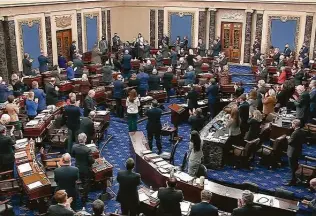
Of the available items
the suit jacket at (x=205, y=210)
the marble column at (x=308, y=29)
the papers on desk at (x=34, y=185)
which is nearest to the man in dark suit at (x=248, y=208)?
the suit jacket at (x=205, y=210)

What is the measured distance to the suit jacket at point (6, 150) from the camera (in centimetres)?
A: 893

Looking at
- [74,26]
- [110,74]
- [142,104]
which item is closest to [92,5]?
[74,26]

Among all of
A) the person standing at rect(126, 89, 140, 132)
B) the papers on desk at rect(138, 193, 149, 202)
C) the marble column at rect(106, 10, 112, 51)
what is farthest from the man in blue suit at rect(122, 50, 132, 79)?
the papers on desk at rect(138, 193, 149, 202)

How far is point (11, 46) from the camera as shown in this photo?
17953 millimetres

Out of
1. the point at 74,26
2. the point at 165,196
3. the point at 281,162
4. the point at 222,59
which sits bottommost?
the point at 281,162

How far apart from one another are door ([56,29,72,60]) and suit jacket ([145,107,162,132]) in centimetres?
1177

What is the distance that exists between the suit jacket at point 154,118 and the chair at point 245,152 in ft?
6.70

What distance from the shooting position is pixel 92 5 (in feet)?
75.5

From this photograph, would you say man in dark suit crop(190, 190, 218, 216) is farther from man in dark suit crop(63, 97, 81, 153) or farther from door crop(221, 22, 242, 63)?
door crop(221, 22, 242, 63)

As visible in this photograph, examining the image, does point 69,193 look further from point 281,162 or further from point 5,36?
point 5,36

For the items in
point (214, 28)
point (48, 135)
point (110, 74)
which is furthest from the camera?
point (214, 28)

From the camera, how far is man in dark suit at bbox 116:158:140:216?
7.28 m

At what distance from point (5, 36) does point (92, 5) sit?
6.53 m

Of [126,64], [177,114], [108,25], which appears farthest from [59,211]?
[108,25]
